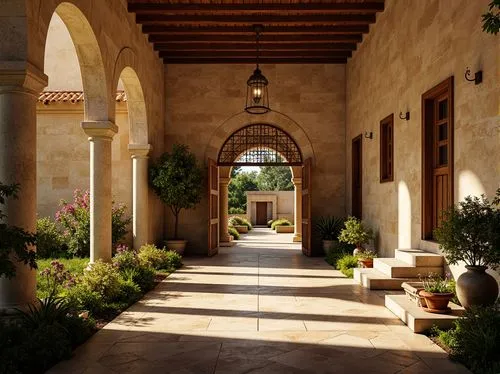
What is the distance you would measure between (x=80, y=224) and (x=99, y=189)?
3.00 m

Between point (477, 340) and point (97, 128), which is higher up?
point (97, 128)

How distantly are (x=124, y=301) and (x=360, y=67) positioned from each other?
775 cm

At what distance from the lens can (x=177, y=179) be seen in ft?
37.4

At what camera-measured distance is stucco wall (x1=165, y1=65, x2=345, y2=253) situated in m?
12.9

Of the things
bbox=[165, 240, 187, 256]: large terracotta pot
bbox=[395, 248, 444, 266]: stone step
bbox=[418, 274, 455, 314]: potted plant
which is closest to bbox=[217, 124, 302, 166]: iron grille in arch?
bbox=[165, 240, 187, 256]: large terracotta pot

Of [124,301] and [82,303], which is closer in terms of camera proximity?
[82,303]

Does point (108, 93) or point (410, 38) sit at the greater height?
point (410, 38)

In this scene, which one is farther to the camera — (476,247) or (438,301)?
(438,301)

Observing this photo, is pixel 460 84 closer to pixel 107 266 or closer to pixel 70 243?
pixel 107 266

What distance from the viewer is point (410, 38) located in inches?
311

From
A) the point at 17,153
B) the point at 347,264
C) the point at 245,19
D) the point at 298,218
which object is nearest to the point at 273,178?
the point at 298,218

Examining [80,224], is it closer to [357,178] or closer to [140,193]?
[140,193]

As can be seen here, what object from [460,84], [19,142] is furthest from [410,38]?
[19,142]

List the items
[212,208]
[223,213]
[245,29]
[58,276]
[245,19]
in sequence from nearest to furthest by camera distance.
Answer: [58,276] → [245,19] → [245,29] → [212,208] → [223,213]
